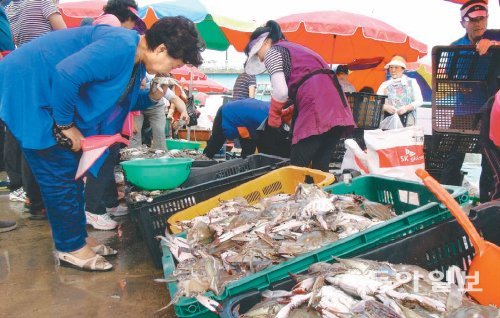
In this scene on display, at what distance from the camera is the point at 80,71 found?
263 centimetres

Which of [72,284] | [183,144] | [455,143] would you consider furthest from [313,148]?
[183,144]

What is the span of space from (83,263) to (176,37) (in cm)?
189

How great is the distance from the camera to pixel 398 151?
→ 448 centimetres

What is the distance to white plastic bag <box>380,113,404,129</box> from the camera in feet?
20.3

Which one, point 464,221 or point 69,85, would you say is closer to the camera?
point 464,221

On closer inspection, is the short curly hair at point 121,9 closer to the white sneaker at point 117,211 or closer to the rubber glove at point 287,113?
the rubber glove at point 287,113

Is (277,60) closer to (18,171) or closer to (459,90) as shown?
(459,90)

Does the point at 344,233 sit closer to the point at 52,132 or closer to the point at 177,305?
the point at 177,305

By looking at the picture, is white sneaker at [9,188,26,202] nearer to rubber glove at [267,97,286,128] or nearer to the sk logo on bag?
rubber glove at [267,97,286,128]

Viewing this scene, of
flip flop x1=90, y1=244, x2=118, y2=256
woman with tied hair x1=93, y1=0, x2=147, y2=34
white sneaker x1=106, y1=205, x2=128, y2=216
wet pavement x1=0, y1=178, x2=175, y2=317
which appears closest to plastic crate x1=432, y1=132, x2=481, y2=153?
wet pavement x1=0, y1=178, x2=175, y2=317

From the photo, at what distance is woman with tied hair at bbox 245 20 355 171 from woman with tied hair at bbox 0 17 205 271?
41.0 inches

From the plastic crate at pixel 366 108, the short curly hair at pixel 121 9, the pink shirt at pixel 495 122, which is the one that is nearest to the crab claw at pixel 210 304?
the pink shirt at pixel 495 122

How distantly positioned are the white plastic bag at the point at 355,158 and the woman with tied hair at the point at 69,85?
7.96 feet

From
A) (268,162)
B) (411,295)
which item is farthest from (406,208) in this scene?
(268,162)
